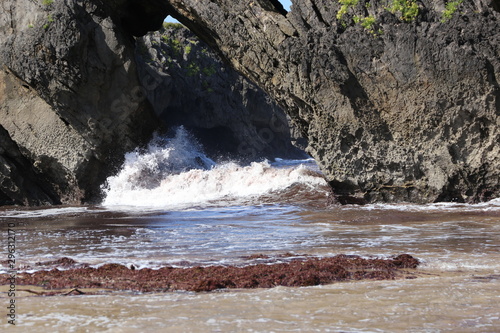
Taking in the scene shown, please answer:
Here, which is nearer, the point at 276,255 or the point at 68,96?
the point at 276,255

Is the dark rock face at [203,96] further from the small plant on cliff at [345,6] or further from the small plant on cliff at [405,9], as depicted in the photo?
the small plant on cliff at [405,9]

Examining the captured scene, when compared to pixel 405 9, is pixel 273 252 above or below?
below

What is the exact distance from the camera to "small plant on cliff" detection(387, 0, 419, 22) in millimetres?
12312

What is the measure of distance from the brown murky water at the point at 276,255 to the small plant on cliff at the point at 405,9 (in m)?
4.01

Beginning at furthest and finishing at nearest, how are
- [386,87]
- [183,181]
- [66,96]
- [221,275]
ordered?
[183,181]
[66,96]
[386,87]
[221,275]

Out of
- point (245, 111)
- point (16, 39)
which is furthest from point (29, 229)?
point (245, 111)

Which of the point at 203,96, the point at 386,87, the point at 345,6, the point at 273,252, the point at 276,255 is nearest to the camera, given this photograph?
the point at 276,255

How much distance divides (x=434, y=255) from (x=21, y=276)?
14.5 ft

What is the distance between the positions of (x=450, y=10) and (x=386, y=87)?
6.54 feet

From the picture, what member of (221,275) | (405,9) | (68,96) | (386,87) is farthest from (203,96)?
(221,275)

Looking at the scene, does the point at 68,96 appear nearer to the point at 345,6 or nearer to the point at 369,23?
the point at 345,6

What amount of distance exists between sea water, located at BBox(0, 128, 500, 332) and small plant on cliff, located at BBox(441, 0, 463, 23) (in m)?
3.85

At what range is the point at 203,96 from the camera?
40594 millimetres

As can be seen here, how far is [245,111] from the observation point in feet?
148
